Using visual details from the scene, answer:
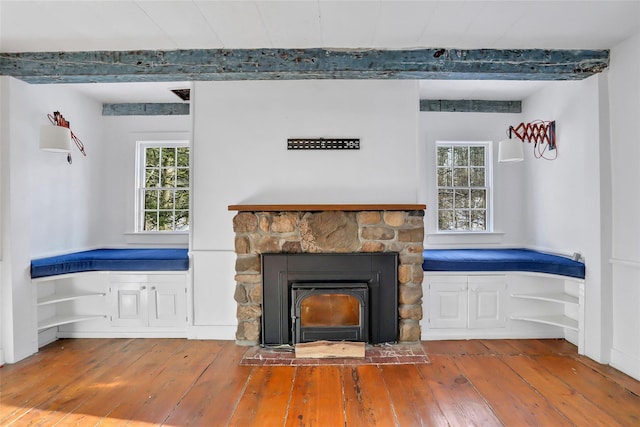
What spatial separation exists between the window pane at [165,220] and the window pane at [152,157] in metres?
0.65

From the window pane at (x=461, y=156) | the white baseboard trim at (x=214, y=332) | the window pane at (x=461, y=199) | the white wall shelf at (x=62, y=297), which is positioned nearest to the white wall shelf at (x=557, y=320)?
the window pane at (x=461, y=199)

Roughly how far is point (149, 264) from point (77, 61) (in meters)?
1.97

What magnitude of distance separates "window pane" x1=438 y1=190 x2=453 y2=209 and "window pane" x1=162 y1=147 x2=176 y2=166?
3.52m

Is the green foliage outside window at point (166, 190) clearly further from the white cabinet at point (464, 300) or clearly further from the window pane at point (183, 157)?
the white cabinet at point (464, 300)

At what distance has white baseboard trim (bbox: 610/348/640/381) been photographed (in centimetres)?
276

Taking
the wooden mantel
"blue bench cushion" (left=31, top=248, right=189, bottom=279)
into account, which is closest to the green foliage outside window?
"blue bench cushion" (left=31, top=248, right=189, bottom=279)

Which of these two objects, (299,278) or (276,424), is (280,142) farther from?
(276,424)

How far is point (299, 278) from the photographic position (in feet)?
10.9

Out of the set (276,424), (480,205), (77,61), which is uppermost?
(77,61)

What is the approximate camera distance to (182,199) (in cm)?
453

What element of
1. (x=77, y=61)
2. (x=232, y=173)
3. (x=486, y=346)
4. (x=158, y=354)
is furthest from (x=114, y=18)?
(x=486, y=346)

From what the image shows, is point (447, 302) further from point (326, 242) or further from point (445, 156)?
point (445, 156)

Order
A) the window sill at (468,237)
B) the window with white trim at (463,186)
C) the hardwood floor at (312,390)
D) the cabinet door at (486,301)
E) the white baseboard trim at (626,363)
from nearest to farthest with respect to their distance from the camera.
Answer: the hardwood floor at (312,390) < the white baseboard trim at (626,363) < the cabinet door at (486,301) < the window sill at (468,237) < the window with white trim at (463,186)

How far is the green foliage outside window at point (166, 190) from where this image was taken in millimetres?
4516
